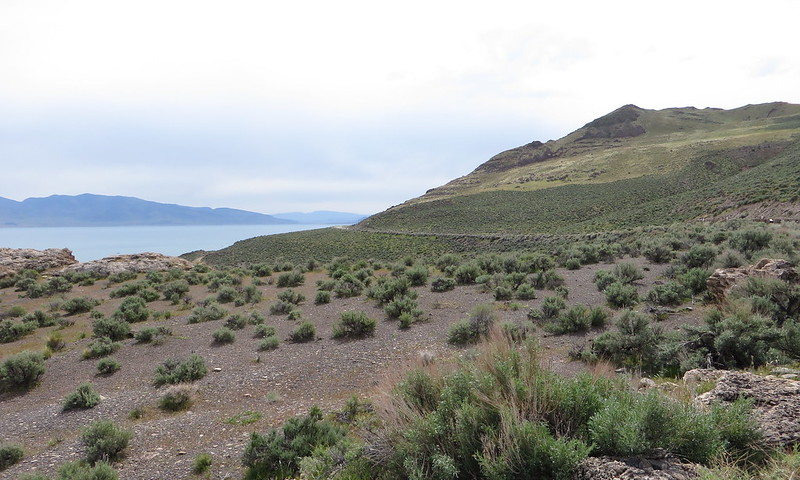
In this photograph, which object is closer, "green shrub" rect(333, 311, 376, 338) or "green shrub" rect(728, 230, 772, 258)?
"green shrub" rect(333, 311, 376, 338)

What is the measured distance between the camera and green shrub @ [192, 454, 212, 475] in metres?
4.94

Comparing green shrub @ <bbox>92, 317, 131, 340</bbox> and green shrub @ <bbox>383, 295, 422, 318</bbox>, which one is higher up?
green shrub @ <bbox>92, 317, 131, 340</bbox>

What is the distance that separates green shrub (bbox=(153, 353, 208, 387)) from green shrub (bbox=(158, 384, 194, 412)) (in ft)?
2.57

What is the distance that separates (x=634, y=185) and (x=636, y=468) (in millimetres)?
71467

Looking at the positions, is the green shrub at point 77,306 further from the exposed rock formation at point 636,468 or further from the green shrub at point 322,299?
the exposed rock formation at point 636,468

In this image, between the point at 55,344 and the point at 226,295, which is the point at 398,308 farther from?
the point at 55,344

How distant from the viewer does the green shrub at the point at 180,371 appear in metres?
8.02

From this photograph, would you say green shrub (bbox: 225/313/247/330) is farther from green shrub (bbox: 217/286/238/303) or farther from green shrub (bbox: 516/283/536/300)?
green shrub (bbox: 516/283/536/300)

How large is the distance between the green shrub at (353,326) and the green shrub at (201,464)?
536cm

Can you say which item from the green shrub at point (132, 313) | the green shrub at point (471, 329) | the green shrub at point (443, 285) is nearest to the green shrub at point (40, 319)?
the green shrub at point (132, 313)

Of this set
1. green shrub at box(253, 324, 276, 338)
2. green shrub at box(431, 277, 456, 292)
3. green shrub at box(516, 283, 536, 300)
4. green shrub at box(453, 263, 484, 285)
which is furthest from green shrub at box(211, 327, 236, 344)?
green shrub at box(453, 263, 484, 285)

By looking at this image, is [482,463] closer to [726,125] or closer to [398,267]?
[398,267]

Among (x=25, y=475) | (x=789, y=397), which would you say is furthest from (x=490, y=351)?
(x=25, y=475)

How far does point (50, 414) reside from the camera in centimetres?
692
